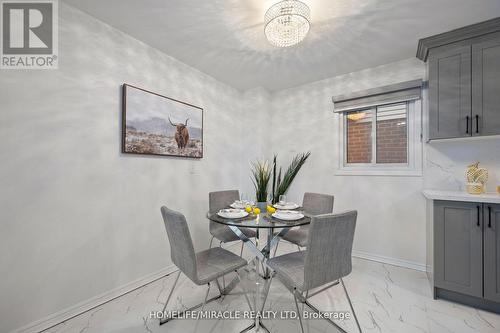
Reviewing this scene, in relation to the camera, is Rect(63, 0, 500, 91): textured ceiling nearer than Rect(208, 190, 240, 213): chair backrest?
Yes

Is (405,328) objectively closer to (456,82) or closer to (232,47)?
(456,82)

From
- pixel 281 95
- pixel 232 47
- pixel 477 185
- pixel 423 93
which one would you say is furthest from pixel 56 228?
pixel 423 93

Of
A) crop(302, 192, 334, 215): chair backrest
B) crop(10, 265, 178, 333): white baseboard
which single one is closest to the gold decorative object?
crop(302, 192, 334, 215): chair backrest

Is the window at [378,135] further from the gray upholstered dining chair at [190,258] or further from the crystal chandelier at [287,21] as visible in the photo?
the gray upholstered dining chair at [190,258]

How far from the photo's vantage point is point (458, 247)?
1.91 meters

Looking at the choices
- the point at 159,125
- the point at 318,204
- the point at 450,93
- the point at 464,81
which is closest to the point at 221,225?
the point at 318,204

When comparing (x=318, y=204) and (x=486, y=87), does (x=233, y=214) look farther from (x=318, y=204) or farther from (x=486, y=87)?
(x=486, y=87)

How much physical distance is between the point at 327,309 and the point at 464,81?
243 centimetres

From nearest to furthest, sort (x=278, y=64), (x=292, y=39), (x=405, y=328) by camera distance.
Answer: (x=405, y=328)
(x=292, y=39)
(x=278, y=64)

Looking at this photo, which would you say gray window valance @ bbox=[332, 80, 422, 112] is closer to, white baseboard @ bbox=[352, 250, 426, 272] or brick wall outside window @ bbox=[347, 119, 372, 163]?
brick wall outside window @ bbox=[347, 119, 372, 163]

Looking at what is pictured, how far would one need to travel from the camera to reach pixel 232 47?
238cm

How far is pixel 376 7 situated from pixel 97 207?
113 inches

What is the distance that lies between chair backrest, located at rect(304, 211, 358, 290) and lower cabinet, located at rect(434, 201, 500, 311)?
118 cm

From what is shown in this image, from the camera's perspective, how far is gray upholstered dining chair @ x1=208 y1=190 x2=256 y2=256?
2343mm
